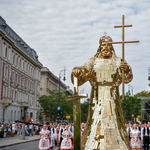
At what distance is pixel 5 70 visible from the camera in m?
42.2

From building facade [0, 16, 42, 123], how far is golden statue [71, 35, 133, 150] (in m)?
36.0

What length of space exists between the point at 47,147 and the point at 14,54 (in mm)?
38035

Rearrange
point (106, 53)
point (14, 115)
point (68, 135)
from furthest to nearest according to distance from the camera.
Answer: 1. point (14, 115)
2. point (68, 135)
3. point (106, 53)

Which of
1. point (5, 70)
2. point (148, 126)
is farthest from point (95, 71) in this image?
point (5, 70)

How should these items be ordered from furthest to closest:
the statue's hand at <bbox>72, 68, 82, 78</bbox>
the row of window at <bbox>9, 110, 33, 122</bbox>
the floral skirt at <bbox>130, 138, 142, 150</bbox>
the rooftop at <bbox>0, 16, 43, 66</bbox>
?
1. the row of window at <bbox>9, 110, 33, 122</bbox>
2. the rooftop at <bbox>0, 16, 43, 66</bbox>
3. the floral skirt at <bbox>130, 138, 142, 150</bbox>
4. the statue's hand at <bbox>72, 68, 82, 78</bbox>

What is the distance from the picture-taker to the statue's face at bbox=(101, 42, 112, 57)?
4.11 meters

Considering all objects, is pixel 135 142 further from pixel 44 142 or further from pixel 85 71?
pixel 85 71

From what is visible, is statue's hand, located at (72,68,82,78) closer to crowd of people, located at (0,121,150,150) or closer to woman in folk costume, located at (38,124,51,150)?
crowd of people, located at (0,121,150,150)

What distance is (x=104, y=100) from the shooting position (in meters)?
3.89

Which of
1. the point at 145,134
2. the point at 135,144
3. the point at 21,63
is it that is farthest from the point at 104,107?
the point at 21,63

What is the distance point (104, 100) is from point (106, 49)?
76cm

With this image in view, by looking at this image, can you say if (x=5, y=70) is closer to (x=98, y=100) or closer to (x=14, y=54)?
(x=14, y=54)

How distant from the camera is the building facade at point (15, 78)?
41125 mm

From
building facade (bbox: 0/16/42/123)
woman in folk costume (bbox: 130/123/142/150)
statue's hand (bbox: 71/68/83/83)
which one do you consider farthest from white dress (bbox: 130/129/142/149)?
building facade (bbox: 0/16/42/123)
